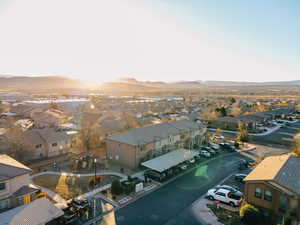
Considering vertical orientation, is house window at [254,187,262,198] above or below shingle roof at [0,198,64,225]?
above

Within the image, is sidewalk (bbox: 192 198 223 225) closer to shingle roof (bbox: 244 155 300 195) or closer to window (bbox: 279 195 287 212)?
shingle roof (bbox: 244 155 300 195)

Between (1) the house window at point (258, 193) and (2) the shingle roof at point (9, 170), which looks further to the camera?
(2) the shingle roof at point (9, 170)

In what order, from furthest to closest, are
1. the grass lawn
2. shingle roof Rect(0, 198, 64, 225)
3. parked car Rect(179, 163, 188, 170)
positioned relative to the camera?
1. parked car Rect(179, 163, 188, 170)
2. the grass lawn
3. shingle roof Rect(0, 198, 64, 225)

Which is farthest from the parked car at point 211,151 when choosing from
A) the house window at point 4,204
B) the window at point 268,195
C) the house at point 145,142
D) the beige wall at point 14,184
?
the house window at point 4,204

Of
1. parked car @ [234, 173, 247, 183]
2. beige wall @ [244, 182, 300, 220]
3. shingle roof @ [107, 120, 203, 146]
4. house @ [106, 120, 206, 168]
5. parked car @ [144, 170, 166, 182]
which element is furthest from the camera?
shingle roof @ [107, 120, 203, 146]

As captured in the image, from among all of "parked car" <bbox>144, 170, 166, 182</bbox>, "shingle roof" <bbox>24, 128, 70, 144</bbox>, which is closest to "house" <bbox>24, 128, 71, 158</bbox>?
"shingle roof" <bbox>24, 128, 70, 144</bbox>

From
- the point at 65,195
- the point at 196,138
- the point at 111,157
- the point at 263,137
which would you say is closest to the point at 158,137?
the point at 111,157

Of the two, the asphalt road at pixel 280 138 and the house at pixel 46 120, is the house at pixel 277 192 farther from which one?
the house at pixel 46 120
